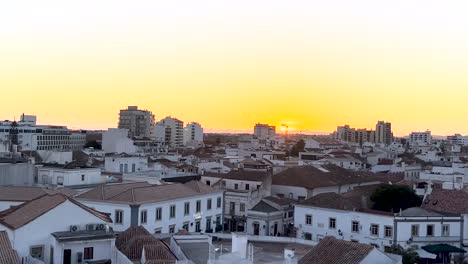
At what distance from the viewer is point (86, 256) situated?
2189 centimetres

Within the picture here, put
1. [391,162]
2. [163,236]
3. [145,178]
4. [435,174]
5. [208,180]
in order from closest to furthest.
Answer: [163,236] < [145,178] < [208,180] < [435,174] < [391,162]

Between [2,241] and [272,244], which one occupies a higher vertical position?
[2,241]

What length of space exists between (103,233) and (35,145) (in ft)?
293

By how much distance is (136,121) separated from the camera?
454ft

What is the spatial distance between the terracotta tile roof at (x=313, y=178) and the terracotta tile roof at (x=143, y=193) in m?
12.5

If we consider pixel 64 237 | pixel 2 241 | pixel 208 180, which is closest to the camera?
pixel 2 241

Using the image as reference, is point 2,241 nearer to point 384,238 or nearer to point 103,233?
point 103,233

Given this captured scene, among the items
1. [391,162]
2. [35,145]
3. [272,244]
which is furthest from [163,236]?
[35,145]

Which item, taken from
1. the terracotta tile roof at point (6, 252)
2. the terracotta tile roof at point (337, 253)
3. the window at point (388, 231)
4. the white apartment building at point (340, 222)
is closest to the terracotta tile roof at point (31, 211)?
the terracotta tile roof at point (6, 252)

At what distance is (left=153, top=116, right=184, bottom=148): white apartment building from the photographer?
135875mm

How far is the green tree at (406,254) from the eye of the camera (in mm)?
27344

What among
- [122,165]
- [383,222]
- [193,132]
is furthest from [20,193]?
[193,132]

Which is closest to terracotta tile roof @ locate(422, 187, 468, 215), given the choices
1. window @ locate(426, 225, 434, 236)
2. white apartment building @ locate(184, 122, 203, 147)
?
window @ locate(426, 225, 434, 236)

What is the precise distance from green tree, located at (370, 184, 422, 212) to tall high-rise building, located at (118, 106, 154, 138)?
4064 inches
